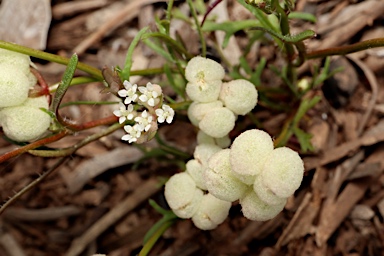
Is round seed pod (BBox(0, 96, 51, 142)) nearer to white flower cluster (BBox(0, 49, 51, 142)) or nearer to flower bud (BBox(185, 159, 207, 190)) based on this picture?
white flower cluster (BBox(0, 49, 51, 142))

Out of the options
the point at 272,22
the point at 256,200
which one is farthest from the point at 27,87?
the point at 272,22

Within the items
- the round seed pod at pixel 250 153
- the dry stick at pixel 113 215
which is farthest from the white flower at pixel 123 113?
the dry stick at pixel 113 215

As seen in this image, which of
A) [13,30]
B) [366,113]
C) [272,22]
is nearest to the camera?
[272,22]

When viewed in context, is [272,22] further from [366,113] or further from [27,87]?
[27,87]

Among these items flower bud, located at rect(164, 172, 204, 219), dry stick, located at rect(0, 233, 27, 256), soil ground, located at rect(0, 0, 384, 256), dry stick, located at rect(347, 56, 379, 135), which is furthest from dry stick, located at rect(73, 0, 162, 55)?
flower bud, located at rect(164, 172, 204, 219)

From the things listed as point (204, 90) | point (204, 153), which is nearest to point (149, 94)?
point (204, 90)
